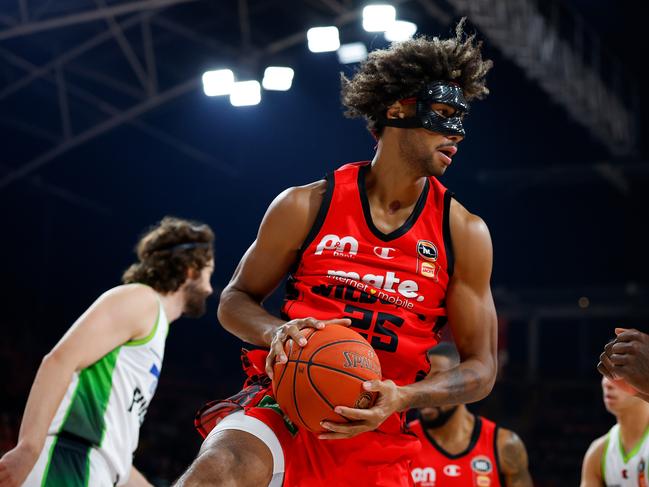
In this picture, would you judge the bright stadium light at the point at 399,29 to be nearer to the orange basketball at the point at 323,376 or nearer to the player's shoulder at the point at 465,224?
the player's shoulder at the point at 465,224

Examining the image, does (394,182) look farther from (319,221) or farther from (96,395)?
(96,395)

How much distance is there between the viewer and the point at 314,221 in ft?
11.8

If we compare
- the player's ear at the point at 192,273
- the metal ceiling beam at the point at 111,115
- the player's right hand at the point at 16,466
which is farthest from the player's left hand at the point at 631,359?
the metal ceiling beam at the point at 111,115

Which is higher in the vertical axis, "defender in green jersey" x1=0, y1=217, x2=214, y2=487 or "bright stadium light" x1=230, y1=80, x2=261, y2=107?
"bright stadium light" x1=230, y1=80, x2=261, y2=107

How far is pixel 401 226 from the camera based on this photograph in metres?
3.59

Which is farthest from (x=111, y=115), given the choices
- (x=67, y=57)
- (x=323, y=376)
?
(x=323, y=376)

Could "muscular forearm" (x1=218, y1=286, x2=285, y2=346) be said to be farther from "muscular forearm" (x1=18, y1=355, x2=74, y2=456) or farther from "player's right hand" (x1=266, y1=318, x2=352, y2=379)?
"muscular forearm" (x1=18, y1=355, x2=74, y2=456)

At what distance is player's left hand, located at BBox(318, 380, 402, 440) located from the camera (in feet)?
9.64

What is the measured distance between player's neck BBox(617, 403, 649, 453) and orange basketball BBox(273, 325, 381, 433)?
10.8ft

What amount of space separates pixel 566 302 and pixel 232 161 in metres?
7.15

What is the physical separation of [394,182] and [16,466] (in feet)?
5.98

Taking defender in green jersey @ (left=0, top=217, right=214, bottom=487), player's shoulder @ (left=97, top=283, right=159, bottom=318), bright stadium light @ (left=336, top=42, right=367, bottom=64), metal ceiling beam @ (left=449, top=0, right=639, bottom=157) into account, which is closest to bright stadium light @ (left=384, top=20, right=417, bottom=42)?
metal ceiling beam @ (left=449, top=0, right=639, bottom=157)

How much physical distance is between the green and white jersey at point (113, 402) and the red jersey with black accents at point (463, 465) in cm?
223

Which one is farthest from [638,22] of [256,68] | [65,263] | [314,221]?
[314,221]
